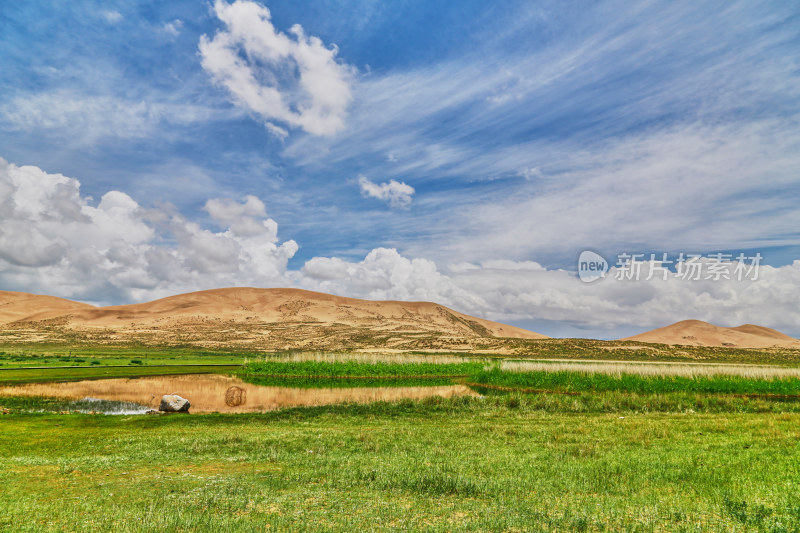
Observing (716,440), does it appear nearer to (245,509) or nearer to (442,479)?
(442,479)

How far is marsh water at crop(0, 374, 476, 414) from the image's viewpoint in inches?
1313

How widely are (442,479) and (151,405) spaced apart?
27964 millimetres

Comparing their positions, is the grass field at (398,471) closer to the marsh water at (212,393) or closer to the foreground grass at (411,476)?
the foreground grass at (411,476)

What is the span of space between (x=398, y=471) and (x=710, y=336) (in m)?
209

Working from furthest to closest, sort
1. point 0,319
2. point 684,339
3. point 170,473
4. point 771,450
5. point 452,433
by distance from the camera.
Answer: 1. point 684,339
2. point 0,319
3. point 452,433
4. point 771,450
5. point 170,473

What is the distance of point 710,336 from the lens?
587 feet

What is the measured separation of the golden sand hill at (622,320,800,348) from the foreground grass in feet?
568

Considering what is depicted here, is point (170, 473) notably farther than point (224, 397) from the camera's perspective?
No

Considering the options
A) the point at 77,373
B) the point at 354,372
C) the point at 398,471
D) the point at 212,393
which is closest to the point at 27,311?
the point at 77,373

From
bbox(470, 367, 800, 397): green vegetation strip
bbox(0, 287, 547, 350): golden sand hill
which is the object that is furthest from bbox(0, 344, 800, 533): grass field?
bbox(0, 287, 547, 350): golden sand hill

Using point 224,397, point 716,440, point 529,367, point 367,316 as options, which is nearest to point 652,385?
point 529,367

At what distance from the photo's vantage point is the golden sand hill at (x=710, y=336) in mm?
165250

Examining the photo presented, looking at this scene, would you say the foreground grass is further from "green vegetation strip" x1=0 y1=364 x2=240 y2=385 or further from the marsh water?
"green vegetation strip" x1=0 y1=364 x2=240 y2=385

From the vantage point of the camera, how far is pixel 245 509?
384 inches
